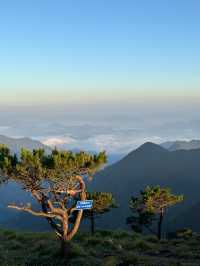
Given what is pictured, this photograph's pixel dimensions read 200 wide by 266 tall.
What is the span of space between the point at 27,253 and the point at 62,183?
1065 cm

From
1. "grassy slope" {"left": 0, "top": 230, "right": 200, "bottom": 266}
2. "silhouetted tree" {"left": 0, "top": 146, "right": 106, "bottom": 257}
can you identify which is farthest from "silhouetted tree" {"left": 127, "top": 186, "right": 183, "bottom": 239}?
"silhouetted tree" {"left": 0, "top": 146, "right": 106, "bottom": 257}

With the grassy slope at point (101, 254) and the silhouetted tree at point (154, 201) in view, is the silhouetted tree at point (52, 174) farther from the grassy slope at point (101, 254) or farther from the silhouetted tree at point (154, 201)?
the silhouetted tree at point (154, 201)

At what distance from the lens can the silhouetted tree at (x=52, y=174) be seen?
36156 mm

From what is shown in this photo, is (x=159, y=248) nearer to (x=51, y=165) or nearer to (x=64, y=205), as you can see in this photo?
(x=64, y=205)

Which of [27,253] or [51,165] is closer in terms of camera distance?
[51,165]

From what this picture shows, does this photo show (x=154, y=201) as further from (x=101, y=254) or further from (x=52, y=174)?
(x=52, y=174)

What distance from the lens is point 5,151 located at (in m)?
38.9

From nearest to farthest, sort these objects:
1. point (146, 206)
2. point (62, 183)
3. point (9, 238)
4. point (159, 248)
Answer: point (62, 183) < point (159, 248) < point (9, 238) < point (146, 206)

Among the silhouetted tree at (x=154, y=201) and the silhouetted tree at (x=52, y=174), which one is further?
the silhouetted tree at (x=154, y=201)

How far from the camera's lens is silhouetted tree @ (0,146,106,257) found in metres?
36.2

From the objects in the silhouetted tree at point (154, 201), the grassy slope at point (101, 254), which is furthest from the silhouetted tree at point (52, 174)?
the silhouetted tree at point (154, 201)

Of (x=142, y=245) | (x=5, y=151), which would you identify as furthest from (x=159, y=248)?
(x=5, y=151)

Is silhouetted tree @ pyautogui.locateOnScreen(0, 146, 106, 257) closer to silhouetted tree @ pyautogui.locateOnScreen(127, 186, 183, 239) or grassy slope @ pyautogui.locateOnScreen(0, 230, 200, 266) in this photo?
grassy slope @ pyautogui.locateOnScreen(0, 230, 200, 266)

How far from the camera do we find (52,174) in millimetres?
36594
